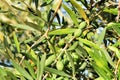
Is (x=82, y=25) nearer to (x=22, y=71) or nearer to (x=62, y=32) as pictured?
(x=62, y=32)

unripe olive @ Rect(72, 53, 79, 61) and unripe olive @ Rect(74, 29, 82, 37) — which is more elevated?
unripe olive @ Rect(74, 29, 82, 37)

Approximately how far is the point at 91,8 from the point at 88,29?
59mm

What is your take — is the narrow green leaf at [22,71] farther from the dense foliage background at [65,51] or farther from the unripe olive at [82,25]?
the unripe olive at [82,25]

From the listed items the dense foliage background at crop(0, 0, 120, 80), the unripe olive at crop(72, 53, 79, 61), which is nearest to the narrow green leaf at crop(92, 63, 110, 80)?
the dense foliage background at crop(0, 0, 120, 80)

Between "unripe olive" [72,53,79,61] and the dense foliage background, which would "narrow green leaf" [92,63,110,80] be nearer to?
the dense foliage background

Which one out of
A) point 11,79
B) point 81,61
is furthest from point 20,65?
point 81,61

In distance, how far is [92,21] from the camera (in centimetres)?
71

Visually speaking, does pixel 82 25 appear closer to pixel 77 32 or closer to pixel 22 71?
pixel 77 32

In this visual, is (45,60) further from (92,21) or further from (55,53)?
(92,21)

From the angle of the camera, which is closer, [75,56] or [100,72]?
[100,72]

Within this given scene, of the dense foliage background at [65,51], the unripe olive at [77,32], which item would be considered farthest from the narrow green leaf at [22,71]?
the unripe olive at [77,32]

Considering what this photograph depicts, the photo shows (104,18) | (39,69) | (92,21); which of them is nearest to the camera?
(39,69)

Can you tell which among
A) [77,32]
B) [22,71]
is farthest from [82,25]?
[22,71]

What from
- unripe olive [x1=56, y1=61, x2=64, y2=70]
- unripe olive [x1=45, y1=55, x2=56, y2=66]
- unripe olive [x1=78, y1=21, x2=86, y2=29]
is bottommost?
unripe olive [x1=56, y1=61, x2=64, y2=70]
